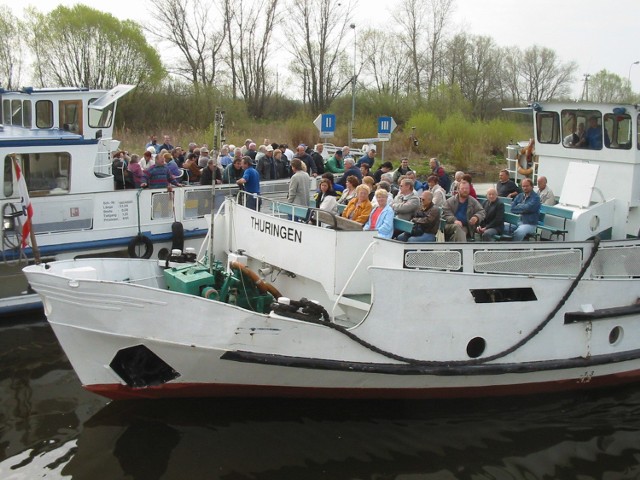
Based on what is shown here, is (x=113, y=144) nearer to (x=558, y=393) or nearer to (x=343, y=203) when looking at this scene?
(x=343, y=203)

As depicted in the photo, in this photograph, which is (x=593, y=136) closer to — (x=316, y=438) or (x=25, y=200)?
(x=316, y=438)

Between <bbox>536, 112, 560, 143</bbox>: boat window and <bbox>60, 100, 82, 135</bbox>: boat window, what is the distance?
8.49 m

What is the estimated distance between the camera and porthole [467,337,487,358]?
26.0ft

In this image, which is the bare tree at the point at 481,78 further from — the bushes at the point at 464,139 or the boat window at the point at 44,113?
the boat window at the point at 44,113

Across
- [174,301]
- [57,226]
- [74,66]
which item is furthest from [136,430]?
[74,66]

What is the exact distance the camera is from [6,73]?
1335 inches

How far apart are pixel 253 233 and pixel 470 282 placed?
314 cm

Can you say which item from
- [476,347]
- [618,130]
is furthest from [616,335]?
[618,130]

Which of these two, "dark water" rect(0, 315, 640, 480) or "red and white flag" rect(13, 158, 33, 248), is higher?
"red and white flag" rect(13, 158, 33, 248)

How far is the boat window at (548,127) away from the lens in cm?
1045

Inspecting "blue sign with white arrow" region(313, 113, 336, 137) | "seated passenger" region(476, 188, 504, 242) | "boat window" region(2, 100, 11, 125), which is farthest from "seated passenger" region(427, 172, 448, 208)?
"boat window" region(2, 100, 11, 125)

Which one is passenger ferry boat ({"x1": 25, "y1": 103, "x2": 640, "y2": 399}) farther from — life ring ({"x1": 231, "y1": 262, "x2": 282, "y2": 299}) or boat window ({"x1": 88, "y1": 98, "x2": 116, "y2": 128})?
boat window ({"x1": 88, "y1": 98, "x2": 116, "y2": 128})

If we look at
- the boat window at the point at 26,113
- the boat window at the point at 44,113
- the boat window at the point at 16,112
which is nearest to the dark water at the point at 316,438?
the boat window at the point at 44,113

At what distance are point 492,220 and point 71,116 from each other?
8.62 metres
